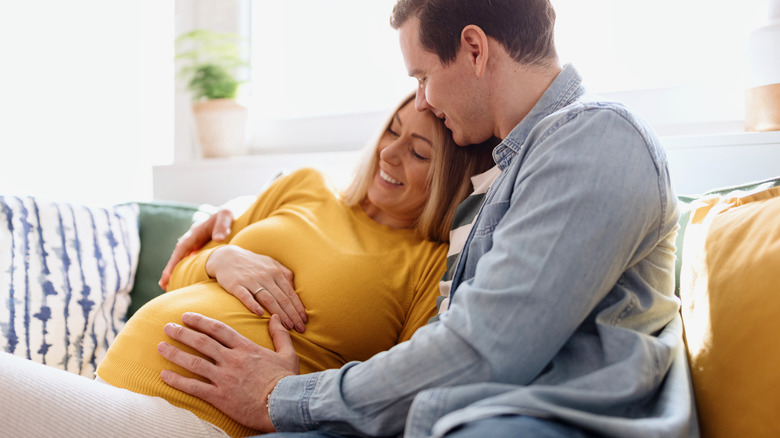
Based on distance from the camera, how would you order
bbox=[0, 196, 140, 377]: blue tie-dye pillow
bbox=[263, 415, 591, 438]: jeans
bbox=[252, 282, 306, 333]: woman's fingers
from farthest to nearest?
bbox=[0, 196, 140, 377]: blue tie-dye pillow < bbox=[252, 282, 306, 333]: woman's fingers < bbox=[263, 415, 591, 438]: jeans

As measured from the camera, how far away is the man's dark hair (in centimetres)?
100

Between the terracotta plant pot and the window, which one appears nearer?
the window

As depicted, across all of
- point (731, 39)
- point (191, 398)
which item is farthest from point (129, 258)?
point (731, 39)

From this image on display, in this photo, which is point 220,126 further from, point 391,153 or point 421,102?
point 421,102

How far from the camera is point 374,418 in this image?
78 centimetres

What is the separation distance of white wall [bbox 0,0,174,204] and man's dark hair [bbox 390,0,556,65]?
1874 mm

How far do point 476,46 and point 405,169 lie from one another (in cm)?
40

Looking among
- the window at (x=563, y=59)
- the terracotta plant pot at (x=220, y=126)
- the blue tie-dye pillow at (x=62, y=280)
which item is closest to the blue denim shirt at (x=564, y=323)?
the window at (x=563, y=59)

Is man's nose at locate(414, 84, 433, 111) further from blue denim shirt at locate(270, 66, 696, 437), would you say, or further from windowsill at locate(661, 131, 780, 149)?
windowsill at locate(661, 131, 780, 149)

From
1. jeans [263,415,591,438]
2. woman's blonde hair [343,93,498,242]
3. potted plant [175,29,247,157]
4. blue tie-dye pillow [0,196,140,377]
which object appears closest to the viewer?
jeans [263,415,591,438]

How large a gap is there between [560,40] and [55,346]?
5.36 ft

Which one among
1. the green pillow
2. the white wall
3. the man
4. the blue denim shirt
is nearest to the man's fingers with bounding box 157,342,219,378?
the man

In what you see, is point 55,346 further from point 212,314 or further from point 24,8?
point 24,8

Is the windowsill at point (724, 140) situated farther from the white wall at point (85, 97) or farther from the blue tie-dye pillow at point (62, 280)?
the white wall at point (85, 97)
